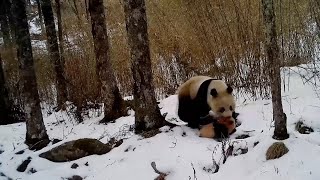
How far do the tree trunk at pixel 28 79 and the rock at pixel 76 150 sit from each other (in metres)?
0.87

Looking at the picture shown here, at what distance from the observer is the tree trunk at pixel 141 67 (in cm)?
543

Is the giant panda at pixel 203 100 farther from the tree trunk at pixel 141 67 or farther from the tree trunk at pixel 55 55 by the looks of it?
the tree trunk at pixel 55 55

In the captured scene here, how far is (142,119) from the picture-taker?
552 centimetres

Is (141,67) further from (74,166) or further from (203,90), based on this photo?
(74,166)

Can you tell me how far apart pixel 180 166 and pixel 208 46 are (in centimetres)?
398

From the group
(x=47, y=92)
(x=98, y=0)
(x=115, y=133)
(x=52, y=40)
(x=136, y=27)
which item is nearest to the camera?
(x=136, y=27)

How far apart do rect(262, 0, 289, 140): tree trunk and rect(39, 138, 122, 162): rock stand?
7.45ft

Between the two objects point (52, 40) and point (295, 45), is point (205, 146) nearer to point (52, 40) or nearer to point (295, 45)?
point (295, 45)

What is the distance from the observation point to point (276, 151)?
3.92 meters

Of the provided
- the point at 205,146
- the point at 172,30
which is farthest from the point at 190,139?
the point at 172,30

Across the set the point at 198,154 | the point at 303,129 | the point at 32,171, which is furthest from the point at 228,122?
the point at 32,171

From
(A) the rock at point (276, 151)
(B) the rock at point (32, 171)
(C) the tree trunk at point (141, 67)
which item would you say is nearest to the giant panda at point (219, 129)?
(C) the tree trunk at point (141, 67)

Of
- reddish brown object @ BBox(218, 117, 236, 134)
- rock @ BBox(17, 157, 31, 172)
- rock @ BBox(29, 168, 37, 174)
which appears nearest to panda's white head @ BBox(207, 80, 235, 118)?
reddish brown object @ BBox(218, 117, 236, 134)

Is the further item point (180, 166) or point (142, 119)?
point (142, 119)
